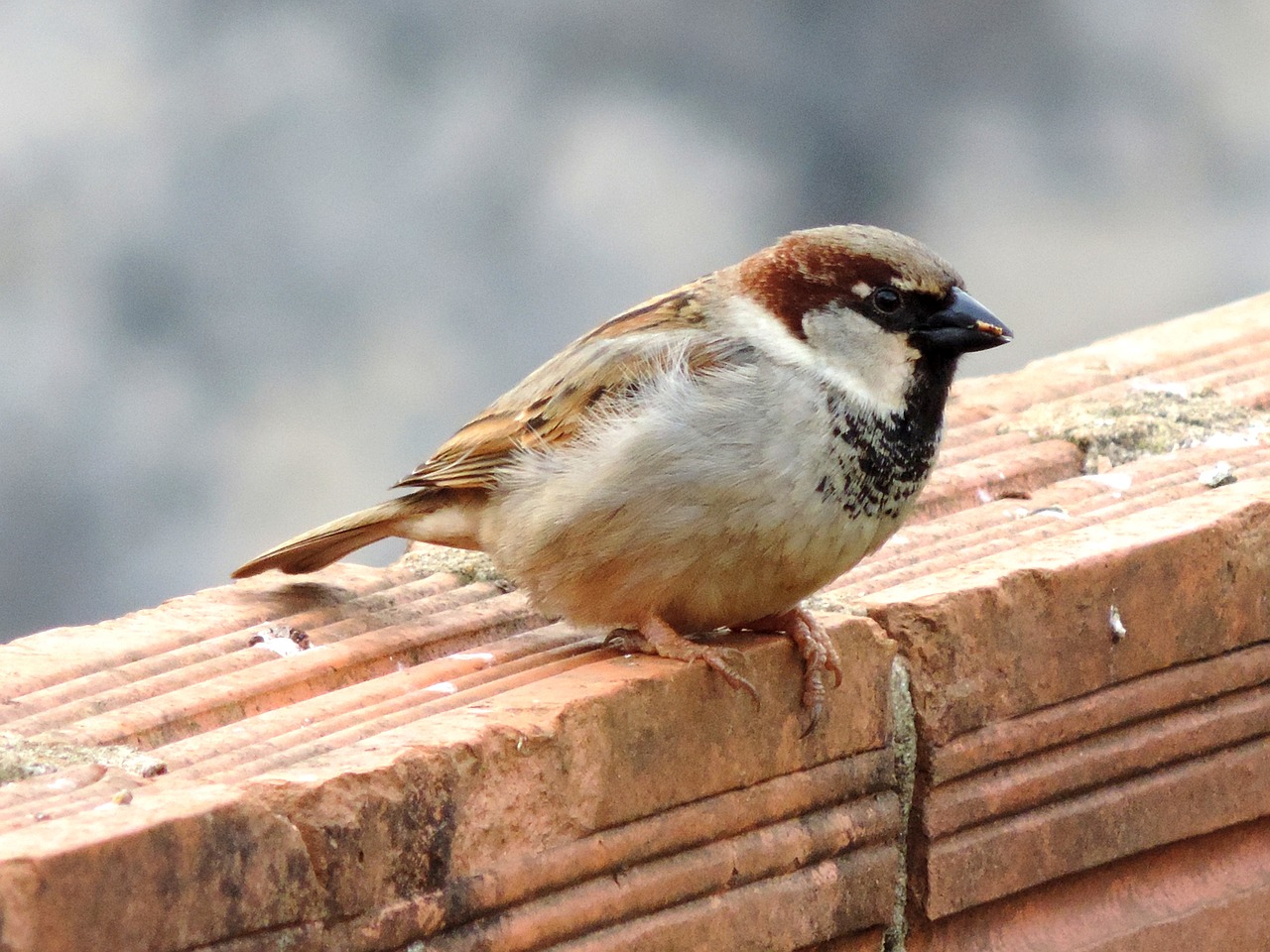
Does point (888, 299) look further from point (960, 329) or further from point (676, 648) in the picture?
point (676, 648)

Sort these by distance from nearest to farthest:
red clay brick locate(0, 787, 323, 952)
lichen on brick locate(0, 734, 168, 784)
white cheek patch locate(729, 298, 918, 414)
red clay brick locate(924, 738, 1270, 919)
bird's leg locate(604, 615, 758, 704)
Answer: red clay brick locate(0, 787, 323, 952) < lichen on brick locate(0, 734, 168, 784) < bird's leg locate(604, 615, 758, 704) < red clay brick locate(924, 738, 1270, 919) < white cheek patch locate(729, 298, 918, 414)

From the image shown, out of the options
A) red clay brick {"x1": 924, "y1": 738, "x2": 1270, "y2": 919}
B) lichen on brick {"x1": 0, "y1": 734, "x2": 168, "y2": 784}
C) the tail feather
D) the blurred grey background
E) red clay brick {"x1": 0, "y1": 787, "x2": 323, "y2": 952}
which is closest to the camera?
red clay brick {"x1": 0, "y1": 787, "x2": 323, "y2": 952}

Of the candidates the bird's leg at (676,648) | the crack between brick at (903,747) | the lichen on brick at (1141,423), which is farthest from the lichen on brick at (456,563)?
the lichen on brick at (1141,423)

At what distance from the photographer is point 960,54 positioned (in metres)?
5.19

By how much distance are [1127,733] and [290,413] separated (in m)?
2.61

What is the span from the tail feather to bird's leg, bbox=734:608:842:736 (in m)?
0.63

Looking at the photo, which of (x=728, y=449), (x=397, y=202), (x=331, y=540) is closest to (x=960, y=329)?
(x=728, y=449)

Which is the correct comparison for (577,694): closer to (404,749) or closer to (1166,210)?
(404,749)

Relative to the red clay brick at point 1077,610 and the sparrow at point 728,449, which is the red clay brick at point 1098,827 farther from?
the sparrow at point 728,449

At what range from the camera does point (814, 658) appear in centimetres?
208

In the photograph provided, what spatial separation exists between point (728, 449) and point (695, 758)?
41cm

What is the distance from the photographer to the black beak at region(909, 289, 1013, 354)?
232 centimetres

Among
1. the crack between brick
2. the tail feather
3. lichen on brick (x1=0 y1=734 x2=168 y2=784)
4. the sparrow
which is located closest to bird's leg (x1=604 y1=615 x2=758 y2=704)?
the sparrow

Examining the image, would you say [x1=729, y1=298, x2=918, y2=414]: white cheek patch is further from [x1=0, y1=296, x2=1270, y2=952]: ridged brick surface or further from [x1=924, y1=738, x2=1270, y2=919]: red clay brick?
[x1=924, y1=738, x2=1270, y2=919]: red clay brick
